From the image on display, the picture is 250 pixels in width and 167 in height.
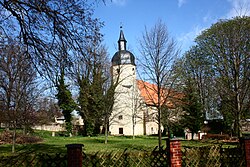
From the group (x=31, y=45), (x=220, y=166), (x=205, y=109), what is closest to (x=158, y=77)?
(x=220, y=166)

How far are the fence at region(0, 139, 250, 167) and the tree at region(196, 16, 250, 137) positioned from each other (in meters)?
9.50

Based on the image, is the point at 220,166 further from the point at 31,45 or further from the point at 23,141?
the point at 23,141

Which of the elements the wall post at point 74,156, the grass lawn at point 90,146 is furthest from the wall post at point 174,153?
the grass lawn at point 90,146

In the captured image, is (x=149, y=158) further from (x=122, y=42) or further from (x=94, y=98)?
(x=122, y=42)

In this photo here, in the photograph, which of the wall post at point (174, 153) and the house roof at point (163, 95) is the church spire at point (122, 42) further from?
the wall post at point (174, 153)

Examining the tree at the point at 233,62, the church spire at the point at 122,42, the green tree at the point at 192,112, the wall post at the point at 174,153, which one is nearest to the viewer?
the wall post at the point at 174,153

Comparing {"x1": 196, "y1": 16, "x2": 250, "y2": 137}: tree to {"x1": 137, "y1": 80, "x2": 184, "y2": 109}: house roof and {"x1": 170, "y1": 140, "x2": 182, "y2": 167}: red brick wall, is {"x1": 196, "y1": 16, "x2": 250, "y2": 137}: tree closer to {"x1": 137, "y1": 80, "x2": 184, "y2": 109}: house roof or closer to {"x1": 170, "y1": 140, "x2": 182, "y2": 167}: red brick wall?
{"x1": 137, "y1": 80, "x2": 184, "y2": 109}: house roof

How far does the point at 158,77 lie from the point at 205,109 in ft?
66.6

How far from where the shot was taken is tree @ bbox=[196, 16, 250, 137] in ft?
62.0

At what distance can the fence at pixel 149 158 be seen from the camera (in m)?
6.46

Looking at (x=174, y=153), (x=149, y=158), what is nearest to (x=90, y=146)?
(x=149, y=158)

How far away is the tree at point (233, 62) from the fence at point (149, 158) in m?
9.50

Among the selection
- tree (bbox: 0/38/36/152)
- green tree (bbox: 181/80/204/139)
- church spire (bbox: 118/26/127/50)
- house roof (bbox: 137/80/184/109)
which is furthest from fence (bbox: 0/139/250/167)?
church spire (bbox: 118/26/127/50)

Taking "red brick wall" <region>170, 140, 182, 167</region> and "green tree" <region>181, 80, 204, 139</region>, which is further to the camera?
"green tree" <region>181, 80, 204, 139</region>
